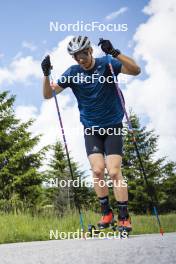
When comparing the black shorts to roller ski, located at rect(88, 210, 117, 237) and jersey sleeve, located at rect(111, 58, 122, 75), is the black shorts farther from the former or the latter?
roller ski, located at rect(88, 210, 117, 237)

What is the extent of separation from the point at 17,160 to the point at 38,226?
16368mm

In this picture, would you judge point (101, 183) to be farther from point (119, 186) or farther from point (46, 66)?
point (46, 66)

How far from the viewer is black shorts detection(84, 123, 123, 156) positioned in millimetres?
5453

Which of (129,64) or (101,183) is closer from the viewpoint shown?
(129,64)

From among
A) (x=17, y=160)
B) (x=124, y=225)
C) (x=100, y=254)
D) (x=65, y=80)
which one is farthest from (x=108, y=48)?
(x=17, y=160)

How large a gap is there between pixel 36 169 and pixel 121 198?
20353 mm

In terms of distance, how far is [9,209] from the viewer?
11.4m

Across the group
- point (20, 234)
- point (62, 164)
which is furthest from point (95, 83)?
point (62, 164)

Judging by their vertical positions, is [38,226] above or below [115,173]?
below

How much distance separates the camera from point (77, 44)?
5324 mm

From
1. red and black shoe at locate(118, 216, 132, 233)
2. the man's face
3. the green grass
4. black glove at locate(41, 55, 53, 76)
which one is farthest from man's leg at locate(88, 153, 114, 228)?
the green grass

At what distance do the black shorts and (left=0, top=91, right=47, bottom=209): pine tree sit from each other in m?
18.0

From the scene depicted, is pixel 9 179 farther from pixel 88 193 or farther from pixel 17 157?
pixel 88 193

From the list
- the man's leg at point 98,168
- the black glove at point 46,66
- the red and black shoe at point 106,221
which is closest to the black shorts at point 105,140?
the man's leg at point 98,168
